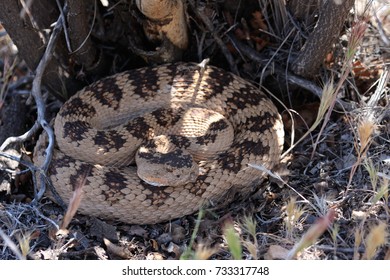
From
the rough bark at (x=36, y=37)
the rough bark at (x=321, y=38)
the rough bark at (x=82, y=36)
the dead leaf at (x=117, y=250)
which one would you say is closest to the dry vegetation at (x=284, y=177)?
the dead leaf at (x=117, y=250)

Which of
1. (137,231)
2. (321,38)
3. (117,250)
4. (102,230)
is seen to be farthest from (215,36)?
(117,250)

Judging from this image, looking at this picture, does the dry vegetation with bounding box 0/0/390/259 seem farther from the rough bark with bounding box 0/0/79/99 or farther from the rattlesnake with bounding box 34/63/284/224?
the rough bark with bounding box 0/0/79/99

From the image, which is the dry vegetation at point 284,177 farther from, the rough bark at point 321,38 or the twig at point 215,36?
the rough bark at point 321,38

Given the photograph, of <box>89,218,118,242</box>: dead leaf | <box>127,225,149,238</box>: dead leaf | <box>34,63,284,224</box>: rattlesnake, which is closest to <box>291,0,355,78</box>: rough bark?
<box>34,63,284,224</box>: rattlesnake

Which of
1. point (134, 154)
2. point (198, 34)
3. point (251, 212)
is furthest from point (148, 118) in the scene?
point (251, 212)

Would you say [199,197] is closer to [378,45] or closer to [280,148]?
[280,148]
